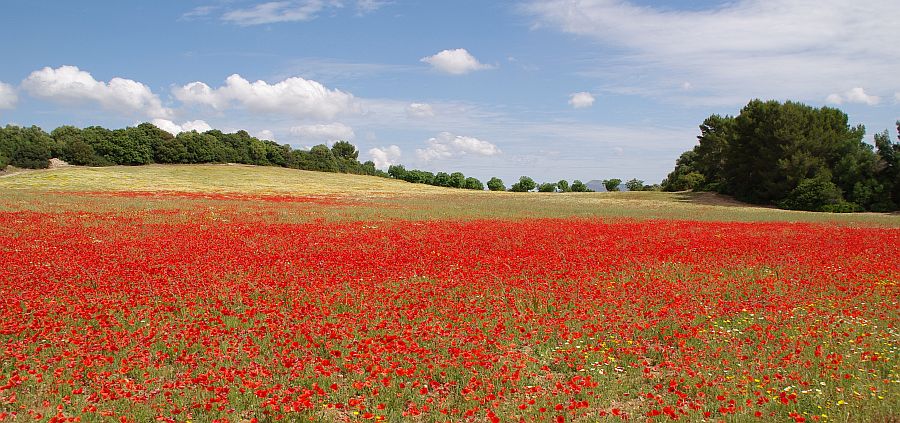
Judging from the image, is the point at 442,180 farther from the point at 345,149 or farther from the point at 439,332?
the point at 439,332

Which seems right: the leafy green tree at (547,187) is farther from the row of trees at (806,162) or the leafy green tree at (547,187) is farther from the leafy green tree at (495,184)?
the row of trees at (806,162)

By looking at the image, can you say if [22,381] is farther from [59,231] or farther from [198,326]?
[59,231]

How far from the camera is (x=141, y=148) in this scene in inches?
4117

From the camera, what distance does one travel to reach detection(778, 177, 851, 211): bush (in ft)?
194

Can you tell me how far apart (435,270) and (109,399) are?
30.6 feet

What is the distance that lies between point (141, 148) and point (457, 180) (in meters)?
66.4

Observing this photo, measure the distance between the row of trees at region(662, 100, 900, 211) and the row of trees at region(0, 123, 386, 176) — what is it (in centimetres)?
8777

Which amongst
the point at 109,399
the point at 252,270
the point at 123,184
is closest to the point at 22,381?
the point at 109,399

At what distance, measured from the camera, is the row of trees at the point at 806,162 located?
59125mm

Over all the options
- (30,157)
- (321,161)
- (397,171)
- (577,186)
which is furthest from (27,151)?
(577,186)

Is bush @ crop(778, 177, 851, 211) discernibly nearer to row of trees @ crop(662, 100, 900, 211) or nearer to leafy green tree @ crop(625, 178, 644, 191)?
row of trees @ crop(662, 100, 900, 211)

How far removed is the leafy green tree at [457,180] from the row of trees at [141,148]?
89.2ft

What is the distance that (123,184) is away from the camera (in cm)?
6738

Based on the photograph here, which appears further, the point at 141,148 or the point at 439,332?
the point at 141,148
